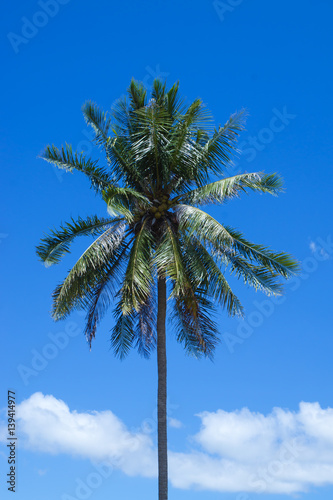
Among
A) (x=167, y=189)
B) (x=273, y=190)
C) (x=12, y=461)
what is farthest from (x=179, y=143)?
(x=12, y=461)

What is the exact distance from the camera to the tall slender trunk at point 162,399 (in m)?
19.1

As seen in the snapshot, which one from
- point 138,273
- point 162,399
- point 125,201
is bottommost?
point 162,399

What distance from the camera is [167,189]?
71.8ft

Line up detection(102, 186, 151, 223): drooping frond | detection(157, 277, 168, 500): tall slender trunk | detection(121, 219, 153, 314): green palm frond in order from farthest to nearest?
detection(121, 219, 153, 314): green palm frond, detection(102, 186, 151, 223): drooping frond, detection(157, 277, 168, 500): tall slender trunk

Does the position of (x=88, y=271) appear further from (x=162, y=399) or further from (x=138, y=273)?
(x=162, y=399)

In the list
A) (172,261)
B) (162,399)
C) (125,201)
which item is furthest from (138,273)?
(162,399)

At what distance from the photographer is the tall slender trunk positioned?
19078 millimetres

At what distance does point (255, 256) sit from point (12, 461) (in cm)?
892

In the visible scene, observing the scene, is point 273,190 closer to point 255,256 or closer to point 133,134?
point 255,256

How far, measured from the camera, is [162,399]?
65.8 feet

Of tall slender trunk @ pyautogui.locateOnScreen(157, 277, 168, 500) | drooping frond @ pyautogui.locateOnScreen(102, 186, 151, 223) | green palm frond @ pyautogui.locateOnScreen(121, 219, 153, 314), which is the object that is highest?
drooping frond @ pyautogui.locateOnScreen(102, 186, 151, 223)

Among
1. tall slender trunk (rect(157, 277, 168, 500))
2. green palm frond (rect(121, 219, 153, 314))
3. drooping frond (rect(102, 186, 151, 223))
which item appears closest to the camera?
tall slender trunk (rect(157, 277, 168, 500))

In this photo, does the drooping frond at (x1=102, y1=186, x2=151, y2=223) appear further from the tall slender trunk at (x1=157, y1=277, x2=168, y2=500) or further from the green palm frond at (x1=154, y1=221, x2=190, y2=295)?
the tall slender trunk at (x1=157, y1=277, x2=168, y2=500)

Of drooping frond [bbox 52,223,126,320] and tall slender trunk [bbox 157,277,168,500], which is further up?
drooping frond [bbox 52,223,126,320]
